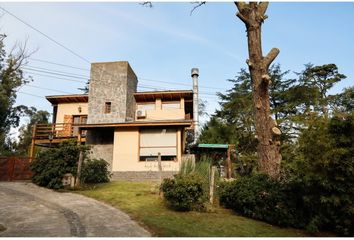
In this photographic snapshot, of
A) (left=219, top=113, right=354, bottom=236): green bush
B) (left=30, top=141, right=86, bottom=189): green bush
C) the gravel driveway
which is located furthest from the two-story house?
(left=219, top=113, right=354, bottom=236): green bush

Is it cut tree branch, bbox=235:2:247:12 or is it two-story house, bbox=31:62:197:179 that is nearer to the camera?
cut tree branch, bbox=235:2:247:12

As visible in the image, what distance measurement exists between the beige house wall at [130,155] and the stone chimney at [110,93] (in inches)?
90.2

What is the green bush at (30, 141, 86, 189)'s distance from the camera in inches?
535

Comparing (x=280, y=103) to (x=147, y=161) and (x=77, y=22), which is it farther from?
(x=77, y=22)

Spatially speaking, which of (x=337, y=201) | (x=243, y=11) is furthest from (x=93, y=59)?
→ (x=337, y=201)

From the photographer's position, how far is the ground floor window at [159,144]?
64.2 feet

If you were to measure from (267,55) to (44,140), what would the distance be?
62.2ft

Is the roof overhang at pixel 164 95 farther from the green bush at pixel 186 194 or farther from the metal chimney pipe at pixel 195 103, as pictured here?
the green bush at pixel 186 194

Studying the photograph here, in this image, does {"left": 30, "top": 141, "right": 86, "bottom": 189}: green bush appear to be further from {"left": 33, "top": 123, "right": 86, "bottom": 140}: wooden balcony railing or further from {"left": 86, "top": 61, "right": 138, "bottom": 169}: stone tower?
{"left": 33, "top": 123, "right": 86, "bottom": 140}: wooden balcony railing

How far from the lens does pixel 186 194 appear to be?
9.10 meters

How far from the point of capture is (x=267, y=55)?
1116 centimetres

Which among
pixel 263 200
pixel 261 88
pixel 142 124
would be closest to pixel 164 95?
pixel 142 124

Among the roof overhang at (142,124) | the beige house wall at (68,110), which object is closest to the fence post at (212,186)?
the roof overhang at (142,124)

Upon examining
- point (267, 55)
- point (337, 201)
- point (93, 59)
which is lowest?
point (337, 201)
